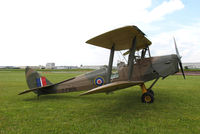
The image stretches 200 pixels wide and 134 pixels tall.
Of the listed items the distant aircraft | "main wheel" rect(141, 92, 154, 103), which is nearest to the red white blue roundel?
A: the distant aircraft

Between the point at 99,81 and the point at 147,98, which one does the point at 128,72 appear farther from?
the point at 99,81

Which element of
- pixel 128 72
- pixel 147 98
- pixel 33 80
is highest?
pixel 128 72

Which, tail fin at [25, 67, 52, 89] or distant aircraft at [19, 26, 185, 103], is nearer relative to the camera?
distant aircraft at [19, 26, 185, 103]

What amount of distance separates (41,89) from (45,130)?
4118mm

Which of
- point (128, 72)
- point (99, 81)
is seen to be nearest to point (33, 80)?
point (99, 81)

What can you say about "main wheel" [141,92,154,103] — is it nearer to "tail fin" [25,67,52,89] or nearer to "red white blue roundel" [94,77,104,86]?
"red white blue roundel" [94,77,104,86]

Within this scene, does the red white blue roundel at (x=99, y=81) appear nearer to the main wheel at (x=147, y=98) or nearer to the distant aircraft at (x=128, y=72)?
the distant aircraft at (x=128, y=72)

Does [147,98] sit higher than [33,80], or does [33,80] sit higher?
[33,80]

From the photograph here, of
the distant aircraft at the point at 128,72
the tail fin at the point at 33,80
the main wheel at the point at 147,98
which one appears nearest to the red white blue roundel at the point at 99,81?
the distant aircraft at the point at 128,72

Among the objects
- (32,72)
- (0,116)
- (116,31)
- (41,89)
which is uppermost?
(116,31)

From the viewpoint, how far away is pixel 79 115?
4.28m

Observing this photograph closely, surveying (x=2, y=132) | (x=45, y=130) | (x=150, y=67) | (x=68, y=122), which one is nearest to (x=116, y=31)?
(x=150, y=67)

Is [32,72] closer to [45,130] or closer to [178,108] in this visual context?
[45,130]

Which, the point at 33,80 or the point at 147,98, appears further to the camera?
the point at 33,80
